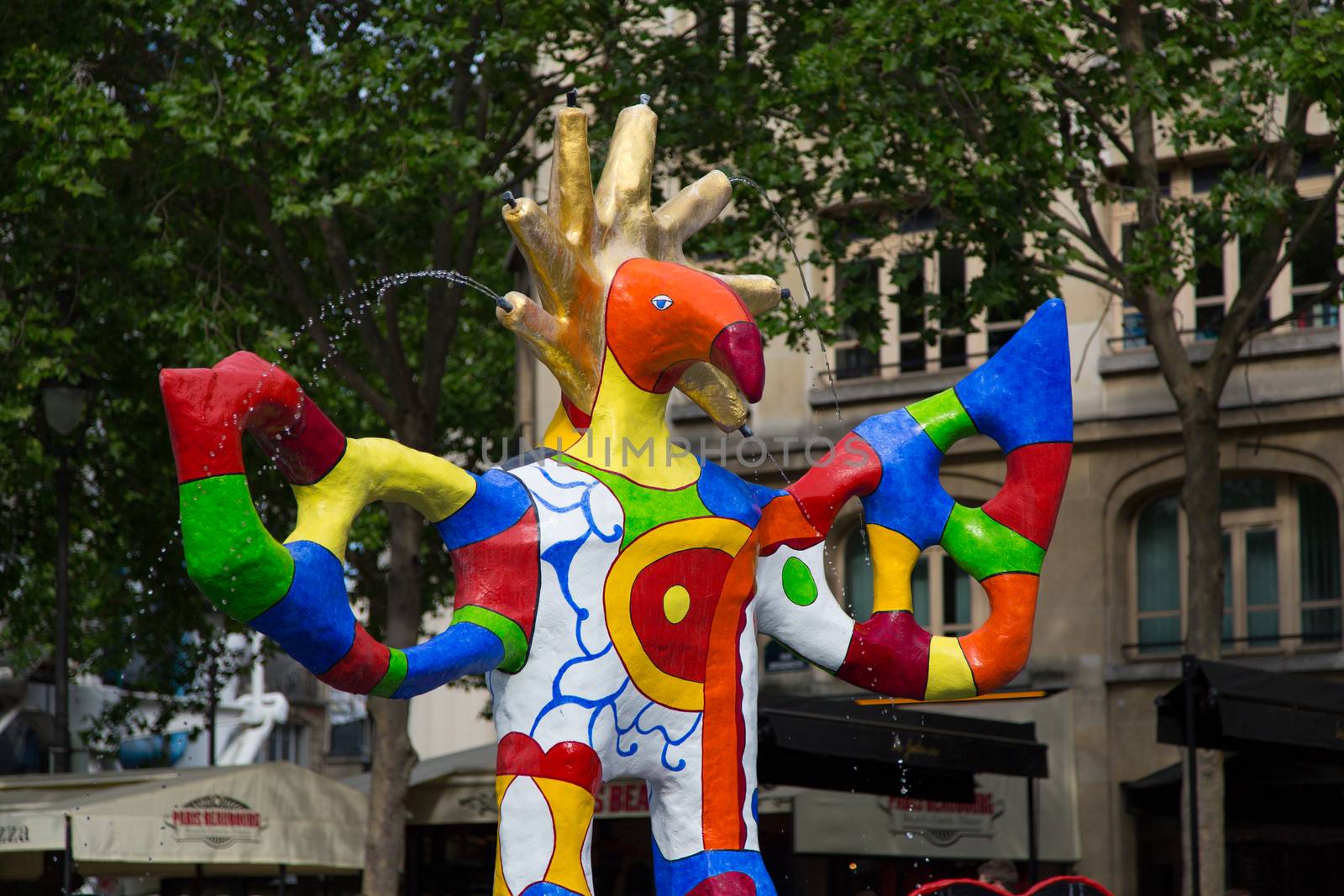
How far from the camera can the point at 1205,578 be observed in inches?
511

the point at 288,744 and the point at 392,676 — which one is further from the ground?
the point at 392,676

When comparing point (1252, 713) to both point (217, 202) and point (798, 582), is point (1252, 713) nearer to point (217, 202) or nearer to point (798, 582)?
point (798, 582)

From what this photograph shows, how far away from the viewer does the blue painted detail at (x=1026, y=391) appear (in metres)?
7.27

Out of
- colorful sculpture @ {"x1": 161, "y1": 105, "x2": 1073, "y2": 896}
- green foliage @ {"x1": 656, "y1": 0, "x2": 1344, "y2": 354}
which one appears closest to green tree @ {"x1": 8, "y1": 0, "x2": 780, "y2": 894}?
green foliage @ {"x1": 656, "y1": 0, "x2": 1344, "y2": 354}

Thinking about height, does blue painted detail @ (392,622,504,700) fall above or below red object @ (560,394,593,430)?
below

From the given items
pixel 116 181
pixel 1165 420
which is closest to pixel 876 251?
pixel 1165 420

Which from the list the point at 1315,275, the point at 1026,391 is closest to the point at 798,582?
the point at 1026,391

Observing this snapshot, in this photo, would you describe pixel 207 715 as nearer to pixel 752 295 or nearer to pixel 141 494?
pixel 141 494

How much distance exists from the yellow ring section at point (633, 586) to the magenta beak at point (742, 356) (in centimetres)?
51

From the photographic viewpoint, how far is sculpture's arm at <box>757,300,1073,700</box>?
714cm

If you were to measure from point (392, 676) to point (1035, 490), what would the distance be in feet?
8.59

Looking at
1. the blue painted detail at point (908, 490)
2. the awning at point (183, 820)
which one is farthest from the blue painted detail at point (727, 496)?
the awning at point (183, 820)

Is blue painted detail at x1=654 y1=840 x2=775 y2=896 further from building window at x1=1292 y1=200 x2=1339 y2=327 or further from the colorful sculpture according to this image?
building window at x1=1292 y1=200 x2=1339 y2=327

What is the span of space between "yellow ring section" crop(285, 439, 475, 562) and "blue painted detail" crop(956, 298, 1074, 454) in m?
2.08
